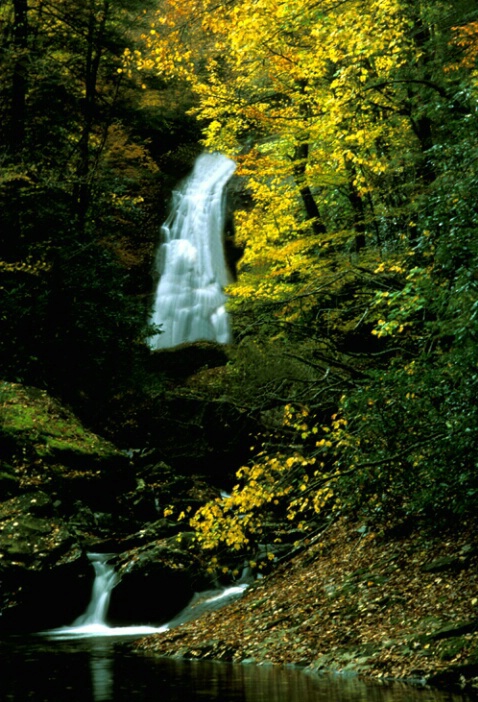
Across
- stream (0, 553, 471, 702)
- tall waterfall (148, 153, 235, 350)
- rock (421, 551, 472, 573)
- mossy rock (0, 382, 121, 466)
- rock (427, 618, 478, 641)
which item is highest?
tall waterfall (148, 153, 235, 350)

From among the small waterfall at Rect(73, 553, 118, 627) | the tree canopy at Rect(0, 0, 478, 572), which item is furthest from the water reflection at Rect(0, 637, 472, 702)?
the small waterfall at Rect(73, 553, 118, 627)

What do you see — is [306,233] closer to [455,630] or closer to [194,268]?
[194,268]

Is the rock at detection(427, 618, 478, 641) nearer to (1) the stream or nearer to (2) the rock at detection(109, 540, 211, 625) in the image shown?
(1) the stream

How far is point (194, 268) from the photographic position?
94.2 feet

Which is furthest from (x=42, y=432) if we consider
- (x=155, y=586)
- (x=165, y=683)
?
(x=165, y=683)

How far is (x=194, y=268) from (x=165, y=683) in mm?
21898

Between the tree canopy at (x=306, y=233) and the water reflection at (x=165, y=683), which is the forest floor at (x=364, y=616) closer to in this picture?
the water reflection at (x=165, y=683)

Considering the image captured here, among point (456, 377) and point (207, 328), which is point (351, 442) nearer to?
point (456, 377)

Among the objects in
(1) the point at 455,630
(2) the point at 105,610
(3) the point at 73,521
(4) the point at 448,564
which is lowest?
(2) the point at 105,610

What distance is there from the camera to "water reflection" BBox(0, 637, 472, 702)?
6.76 m

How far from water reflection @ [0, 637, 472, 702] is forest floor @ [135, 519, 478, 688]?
15.5 inches

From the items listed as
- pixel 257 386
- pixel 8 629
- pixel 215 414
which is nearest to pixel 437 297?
pixel 257 386

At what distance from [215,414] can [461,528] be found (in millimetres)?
9075

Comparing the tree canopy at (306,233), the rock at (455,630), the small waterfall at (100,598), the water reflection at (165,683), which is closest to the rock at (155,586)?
the small waterfall at (100,598)
